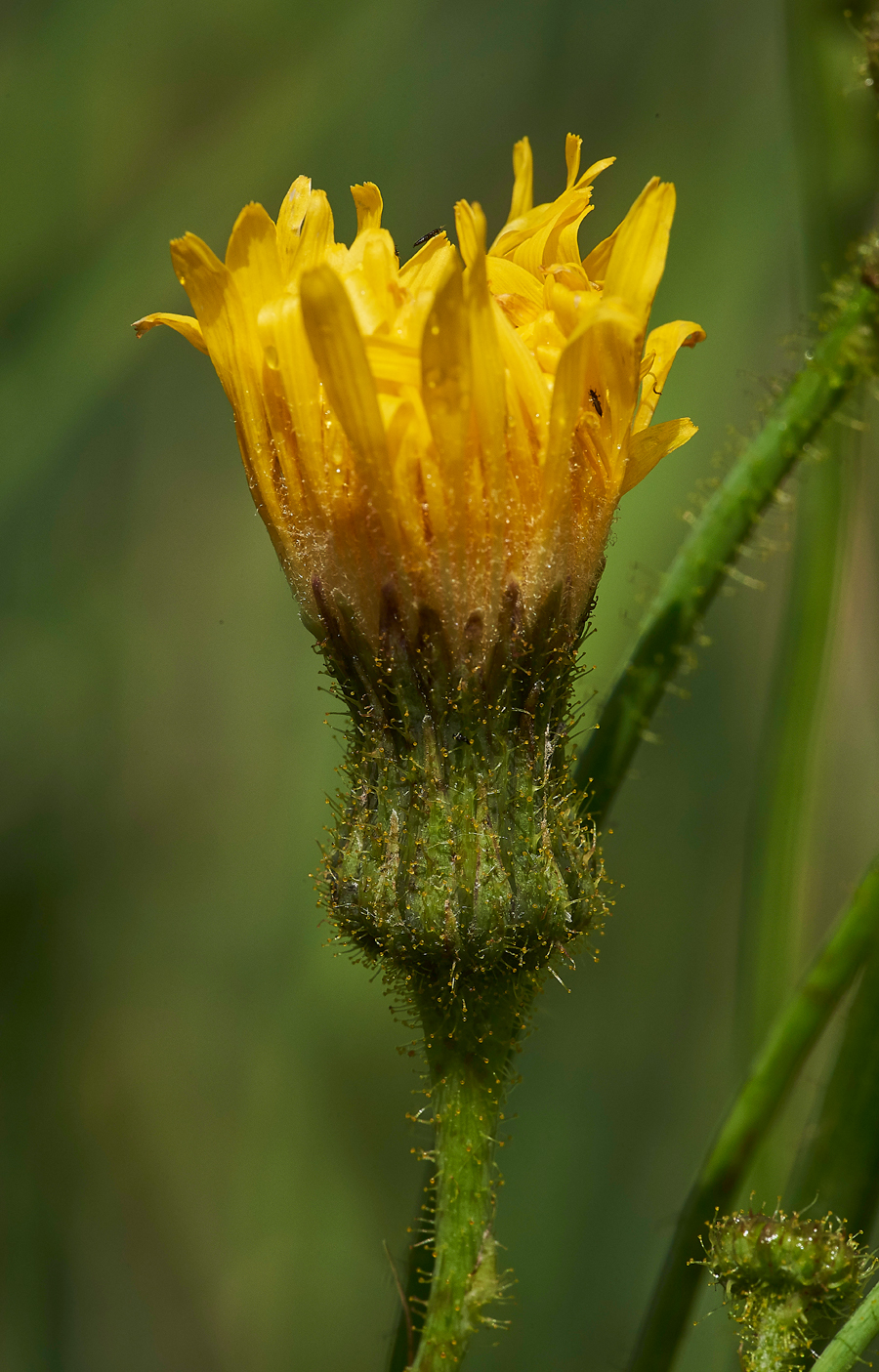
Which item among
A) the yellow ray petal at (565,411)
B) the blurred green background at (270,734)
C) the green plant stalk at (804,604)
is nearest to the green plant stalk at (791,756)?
the green plant stalk at (804,604)

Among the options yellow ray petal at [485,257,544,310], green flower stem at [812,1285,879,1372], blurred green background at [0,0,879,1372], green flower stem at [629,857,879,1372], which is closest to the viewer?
green flower stem at [812,1285,879,1372]

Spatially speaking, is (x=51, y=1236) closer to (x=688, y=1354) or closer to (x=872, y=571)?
(x=688, y=1354)

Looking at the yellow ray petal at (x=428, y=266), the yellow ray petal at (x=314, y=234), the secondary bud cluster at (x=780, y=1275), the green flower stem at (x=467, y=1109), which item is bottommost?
the secondary bud cluster at (x=780, y=1275)

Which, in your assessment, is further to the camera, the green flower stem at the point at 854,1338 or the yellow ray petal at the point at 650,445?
the yellow ray petal at the point at 650,445

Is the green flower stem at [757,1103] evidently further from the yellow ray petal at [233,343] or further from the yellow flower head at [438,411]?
the yellow ray petal at [233,343]

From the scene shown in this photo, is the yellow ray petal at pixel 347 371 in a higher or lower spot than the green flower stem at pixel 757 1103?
higher

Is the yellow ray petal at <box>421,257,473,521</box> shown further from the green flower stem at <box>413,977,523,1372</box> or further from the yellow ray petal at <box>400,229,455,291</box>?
the green flower stem at <box>413,977,523,1372</box>

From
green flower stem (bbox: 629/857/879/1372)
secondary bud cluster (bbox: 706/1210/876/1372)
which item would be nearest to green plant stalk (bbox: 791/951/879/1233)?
green flower stem (bbox: 629/857/879/1372)
